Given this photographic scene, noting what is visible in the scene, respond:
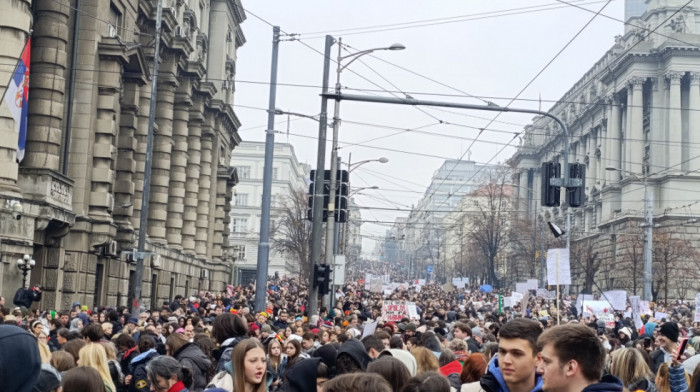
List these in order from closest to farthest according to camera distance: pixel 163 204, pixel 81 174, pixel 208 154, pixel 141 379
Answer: pixel 141 379 → pixel 81 174 → pixel 163 204 → pixel 208 154

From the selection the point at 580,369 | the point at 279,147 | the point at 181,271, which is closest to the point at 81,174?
the point at 181,271

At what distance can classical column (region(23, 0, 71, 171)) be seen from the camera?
29906 mm

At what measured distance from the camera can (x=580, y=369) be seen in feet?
16.2

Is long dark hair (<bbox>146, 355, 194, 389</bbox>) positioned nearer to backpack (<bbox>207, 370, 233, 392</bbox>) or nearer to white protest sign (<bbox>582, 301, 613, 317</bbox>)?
backpack (<bbox>207, 370, 233, 392</bbox>)

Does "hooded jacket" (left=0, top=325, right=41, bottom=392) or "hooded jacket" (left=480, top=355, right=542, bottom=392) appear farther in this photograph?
"hooded jacket" (left=480, top=355, right=542, bottom=392)

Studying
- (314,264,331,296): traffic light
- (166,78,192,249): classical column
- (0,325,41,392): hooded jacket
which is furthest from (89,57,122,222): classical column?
(0,325,41,392): hooded jacket

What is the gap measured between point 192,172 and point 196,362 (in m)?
46.0

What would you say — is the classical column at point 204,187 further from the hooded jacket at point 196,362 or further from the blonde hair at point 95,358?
the blonde hair at point 95,358

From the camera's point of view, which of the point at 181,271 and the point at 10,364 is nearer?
the point at 10,364

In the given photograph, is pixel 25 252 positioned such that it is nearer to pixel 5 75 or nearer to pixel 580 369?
pixel 5 75

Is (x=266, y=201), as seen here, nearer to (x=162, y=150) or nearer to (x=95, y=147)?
(x=95, y=147)

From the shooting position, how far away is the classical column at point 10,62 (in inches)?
1031

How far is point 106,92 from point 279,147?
10730 centimetres

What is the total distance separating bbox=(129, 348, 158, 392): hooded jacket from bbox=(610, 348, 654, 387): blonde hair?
4.18 metres
